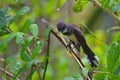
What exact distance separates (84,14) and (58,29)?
314 cm

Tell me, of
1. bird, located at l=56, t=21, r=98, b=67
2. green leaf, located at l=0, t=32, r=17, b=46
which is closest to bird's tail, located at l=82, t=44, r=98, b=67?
bird, located at l=56, t=21, r=98, b=67

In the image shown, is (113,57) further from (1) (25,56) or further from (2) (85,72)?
(1) (25,56)

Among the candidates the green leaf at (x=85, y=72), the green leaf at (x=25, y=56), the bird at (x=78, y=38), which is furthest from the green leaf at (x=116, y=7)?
the green leaf at (x=25, y=56)

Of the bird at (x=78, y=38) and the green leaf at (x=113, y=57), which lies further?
the bird at (x=78, y=38)

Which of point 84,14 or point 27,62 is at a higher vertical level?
point 27,62

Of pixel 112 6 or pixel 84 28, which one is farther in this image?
pixel 84 28

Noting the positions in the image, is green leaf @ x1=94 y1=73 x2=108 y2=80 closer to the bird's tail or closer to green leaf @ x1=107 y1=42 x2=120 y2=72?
green leaf @ x1=107 y1=42 x2=120 y2=72

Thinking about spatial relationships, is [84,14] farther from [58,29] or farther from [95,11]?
[58,29]

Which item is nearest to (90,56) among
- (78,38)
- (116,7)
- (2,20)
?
(78,38)

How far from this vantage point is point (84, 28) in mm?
1989

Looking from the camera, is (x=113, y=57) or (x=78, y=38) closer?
(x=113, y=57)

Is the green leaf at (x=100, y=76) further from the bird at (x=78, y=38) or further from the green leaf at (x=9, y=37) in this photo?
→ the green leaf at (x=9, y=37)

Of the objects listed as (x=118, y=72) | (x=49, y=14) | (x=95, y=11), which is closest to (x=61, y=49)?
(x=49, y=14)

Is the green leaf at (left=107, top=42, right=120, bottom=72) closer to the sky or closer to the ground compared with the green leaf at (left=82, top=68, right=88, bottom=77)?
closer to the sky
